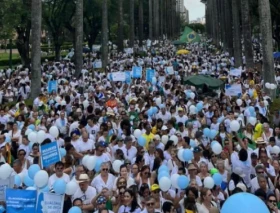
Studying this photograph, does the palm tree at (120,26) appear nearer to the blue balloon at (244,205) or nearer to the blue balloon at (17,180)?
the blue balloon at (17,180)

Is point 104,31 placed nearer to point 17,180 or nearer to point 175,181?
point 17,180

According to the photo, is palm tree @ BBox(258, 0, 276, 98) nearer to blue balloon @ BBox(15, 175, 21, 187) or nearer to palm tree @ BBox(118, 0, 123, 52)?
blue balloon @ BBox(15, 175, 21, 187)

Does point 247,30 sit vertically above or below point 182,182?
above

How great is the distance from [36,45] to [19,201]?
14.2 meters

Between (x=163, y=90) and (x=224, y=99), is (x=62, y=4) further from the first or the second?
(x=224, y=99)

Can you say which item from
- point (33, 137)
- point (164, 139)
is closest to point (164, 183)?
point (164, 139)

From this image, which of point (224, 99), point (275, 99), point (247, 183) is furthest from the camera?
point (275, 99)

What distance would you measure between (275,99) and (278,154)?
34.1 ft

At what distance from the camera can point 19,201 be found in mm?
6547

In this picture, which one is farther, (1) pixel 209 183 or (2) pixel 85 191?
(2) pixel 85 191

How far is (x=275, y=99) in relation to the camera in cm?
1942

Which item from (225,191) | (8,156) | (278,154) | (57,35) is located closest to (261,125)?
(278,154)

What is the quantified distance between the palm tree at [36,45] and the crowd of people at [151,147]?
9.86ft

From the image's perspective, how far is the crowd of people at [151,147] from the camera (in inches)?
278
